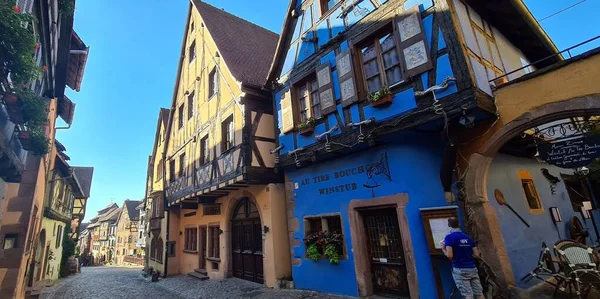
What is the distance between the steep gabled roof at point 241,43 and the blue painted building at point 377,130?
7.41 feet

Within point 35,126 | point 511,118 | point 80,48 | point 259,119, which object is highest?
point 80,48

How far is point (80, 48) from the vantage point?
35.6 feet

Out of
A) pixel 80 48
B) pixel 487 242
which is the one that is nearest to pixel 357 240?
pixel 487 242

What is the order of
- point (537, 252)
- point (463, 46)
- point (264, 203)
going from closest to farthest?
point (463, 46) → point (537, 252) → point (264, 203)

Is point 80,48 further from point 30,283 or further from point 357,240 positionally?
point 357,240

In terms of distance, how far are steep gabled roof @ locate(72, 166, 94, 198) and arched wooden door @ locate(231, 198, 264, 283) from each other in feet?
69.6

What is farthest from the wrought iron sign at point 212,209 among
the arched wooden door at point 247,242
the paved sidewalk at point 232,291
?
the paved sidewalk at point 232,291

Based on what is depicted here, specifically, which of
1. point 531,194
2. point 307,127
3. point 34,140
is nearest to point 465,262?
point 531,194

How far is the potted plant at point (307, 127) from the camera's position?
7.85m

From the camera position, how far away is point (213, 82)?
12594mm

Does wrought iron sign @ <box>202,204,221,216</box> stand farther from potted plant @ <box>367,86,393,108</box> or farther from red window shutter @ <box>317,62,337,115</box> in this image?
potted plant @ <box>367,86,393,108</box>

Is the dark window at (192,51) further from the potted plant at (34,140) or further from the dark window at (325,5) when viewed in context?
the potted plant at (34,140)

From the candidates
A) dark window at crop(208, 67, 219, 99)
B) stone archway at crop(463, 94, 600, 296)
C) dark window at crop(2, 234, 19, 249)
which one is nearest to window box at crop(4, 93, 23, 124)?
dark window at crop(2, 234, 19, 249)

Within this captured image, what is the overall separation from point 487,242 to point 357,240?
2.64 meters
